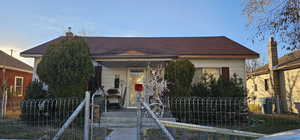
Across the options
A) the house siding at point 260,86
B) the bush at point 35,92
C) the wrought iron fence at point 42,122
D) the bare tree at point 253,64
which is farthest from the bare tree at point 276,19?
the bare tree at point 253,64

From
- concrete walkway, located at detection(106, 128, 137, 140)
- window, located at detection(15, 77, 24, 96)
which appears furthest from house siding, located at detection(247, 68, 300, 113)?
window, located at detection(15, 77, 24, 96)

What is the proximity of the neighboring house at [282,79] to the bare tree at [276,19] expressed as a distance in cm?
661

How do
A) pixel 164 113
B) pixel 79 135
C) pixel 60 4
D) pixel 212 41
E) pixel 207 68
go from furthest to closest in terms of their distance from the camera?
pixel 212 41 → pixel 60 4 → pixel 207 68 → pixel 164 113 → pixel 79 135

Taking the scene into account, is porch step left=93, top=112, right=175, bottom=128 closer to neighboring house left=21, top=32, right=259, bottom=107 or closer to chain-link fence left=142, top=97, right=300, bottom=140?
chain-link fence left=142, top=97, right=300, bottom=140

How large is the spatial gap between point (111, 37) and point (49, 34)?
184 inches

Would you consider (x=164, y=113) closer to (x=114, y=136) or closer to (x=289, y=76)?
(x=114, y=136)

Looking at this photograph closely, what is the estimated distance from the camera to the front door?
402 inches

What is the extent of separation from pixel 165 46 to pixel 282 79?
9.63m

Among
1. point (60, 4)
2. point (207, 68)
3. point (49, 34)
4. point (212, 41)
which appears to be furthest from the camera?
point (49, 34)

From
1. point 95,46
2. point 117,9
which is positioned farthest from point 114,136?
point 117,9

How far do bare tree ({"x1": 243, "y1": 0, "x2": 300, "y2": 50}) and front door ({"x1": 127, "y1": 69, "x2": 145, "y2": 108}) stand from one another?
591 cm

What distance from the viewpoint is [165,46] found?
39.1 feet

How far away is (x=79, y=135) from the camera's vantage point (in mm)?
5121

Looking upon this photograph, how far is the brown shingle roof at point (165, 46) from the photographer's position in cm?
985
